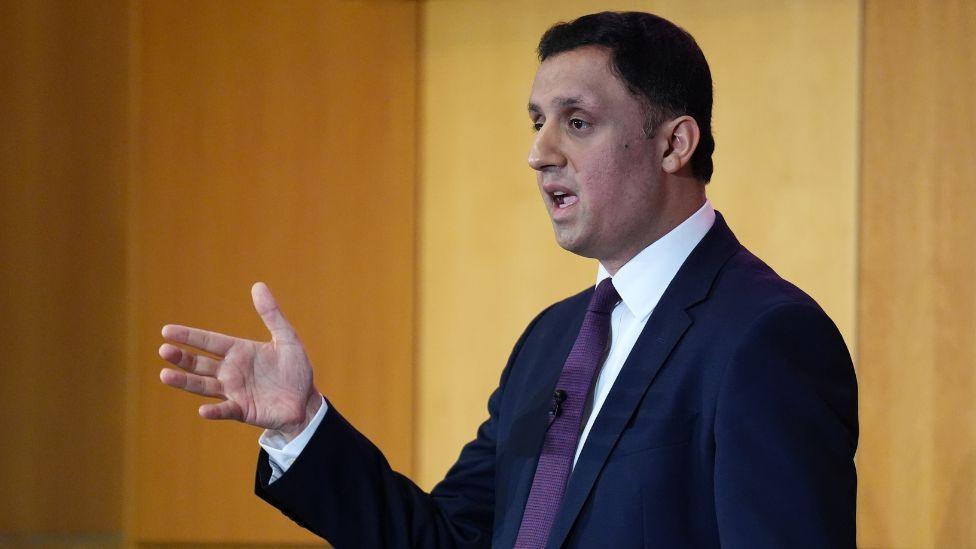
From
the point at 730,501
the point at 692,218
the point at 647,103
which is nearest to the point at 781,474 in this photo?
the point at 730,501

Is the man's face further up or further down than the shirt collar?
further up

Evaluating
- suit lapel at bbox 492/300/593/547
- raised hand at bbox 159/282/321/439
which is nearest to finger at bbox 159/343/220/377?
raised hand at bbox 159/282/321/439

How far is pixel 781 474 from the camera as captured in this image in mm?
1442

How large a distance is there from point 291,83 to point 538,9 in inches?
28.2

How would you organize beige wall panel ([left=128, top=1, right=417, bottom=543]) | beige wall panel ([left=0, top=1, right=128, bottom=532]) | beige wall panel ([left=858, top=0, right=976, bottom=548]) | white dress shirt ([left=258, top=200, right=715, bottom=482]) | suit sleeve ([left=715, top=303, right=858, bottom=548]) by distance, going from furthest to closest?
1. beige wall panel ([left=128, top=1, right=417, bottom=543])
2. beige wall panel ([left=0, top=1, right=128, bottom=532])
3. beige wall panel ([left=858, top=0, right=976, bottom=548])
4. white dress shirt ([left=258, top=200, right=715, bottom=482])
5. suit sleeve ([left=715, top=303, right=858, bottom=548])

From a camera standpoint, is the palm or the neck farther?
the neck

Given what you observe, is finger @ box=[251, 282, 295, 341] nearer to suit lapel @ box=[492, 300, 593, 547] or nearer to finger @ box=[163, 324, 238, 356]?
finger @ box=[163, 324, 238, 356]

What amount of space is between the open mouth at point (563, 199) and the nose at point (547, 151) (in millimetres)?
47

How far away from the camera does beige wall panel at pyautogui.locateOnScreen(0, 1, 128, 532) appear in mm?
2730

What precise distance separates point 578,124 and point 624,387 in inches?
17.1

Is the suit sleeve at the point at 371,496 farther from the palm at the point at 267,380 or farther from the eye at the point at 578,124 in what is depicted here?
the eye at the point at 578,124

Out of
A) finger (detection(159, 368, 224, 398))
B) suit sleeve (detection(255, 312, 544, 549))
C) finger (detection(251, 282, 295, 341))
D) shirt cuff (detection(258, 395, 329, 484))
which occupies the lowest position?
suit sleeve (detection(255, 312, 544, 549))

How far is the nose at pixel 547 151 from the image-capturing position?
1798 millimetres

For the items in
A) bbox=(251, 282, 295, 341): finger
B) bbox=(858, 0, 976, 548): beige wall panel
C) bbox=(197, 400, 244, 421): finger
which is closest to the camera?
bbox=(197, 400, 244, 421): finger
